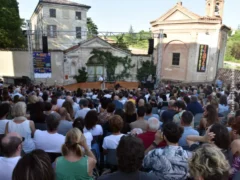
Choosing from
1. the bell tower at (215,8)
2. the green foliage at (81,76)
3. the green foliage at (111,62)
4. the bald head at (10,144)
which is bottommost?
the green foliage at (81,76)

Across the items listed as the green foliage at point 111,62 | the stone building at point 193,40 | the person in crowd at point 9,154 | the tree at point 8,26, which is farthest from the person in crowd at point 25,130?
the green foliage at point 111,62

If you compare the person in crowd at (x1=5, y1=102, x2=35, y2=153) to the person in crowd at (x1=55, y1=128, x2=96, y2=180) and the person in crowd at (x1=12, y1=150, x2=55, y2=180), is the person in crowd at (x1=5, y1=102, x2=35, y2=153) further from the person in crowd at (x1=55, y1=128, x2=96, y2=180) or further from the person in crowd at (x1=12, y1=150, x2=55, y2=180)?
the person in crowd at (x1=12, y1=150, x2=55, y2=180)

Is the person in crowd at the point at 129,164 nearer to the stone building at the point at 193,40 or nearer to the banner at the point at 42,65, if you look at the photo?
the stone building at the point at 193,40

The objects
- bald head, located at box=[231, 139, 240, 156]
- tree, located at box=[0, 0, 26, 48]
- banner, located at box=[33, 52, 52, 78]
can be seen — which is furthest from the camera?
tree, located at box=[0, 0, 26, 48]

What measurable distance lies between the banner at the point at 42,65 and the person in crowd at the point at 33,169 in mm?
19725

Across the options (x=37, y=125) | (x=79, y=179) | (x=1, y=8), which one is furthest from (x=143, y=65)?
(x=79, y=179)

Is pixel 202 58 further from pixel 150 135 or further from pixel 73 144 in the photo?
pixel 73 144

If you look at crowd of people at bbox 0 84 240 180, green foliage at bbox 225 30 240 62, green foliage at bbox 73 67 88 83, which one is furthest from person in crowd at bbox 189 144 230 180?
green foliage at bbox 225 30 240 62

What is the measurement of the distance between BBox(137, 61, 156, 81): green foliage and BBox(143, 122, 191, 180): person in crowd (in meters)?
23.2

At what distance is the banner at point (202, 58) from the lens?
2159cm

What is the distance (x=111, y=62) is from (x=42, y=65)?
26.6ft

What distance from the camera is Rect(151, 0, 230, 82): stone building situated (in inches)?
837

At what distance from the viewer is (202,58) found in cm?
2184

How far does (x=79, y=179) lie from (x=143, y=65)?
23.8 m
